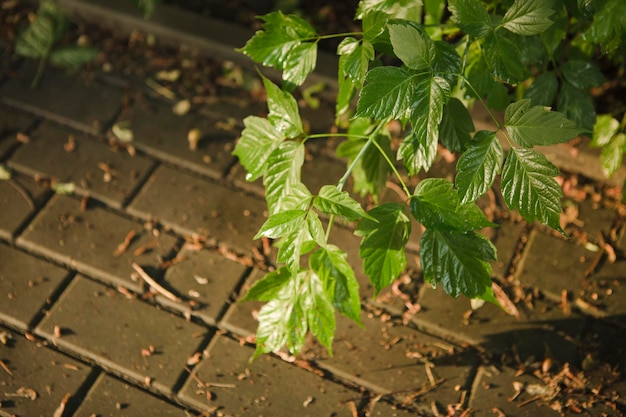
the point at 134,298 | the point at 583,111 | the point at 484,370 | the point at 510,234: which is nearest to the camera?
the point at 583,111

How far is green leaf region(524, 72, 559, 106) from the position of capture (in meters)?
2.18

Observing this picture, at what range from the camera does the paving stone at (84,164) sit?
3.01 meters

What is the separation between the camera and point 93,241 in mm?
2844

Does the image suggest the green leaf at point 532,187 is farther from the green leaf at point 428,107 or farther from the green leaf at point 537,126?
the green leaf at point 428,107

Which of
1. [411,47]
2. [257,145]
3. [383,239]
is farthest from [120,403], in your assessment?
[411,47]

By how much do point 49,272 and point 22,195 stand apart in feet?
1.36

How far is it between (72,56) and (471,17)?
2.30m

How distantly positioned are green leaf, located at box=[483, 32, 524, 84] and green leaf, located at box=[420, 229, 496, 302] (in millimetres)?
400

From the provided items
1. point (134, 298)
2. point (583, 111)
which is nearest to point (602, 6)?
point (583, 111)

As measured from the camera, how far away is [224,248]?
2.83 m

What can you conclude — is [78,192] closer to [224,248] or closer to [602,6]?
[224,248]

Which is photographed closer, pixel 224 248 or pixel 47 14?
pixel 224 248

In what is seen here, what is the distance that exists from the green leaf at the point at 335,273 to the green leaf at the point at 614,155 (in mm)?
1027

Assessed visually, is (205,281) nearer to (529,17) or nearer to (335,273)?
(335,273)
